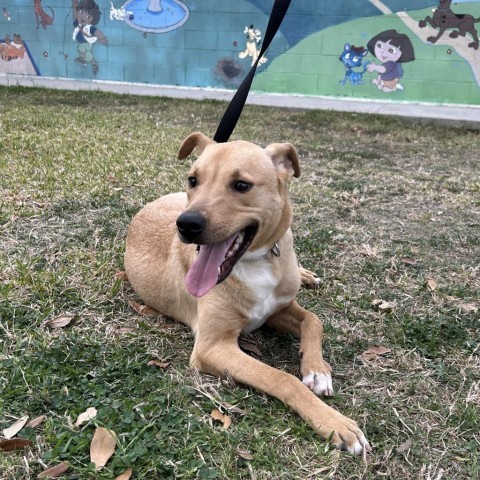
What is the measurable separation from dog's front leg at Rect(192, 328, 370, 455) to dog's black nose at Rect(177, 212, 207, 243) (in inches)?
24.2

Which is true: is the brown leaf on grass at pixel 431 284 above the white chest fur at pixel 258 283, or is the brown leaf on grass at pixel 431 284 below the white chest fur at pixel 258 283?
below

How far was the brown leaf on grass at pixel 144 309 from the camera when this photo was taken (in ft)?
11.0

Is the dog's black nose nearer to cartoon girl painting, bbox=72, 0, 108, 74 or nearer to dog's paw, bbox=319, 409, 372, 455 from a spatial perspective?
dog's paw, bbox=319, 409, 372, 455

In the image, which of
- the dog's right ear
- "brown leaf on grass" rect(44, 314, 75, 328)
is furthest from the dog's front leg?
the dog's right ear

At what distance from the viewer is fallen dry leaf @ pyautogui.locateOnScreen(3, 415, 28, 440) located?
Result: 2.15 meters

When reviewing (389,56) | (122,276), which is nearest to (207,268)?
(122,276)

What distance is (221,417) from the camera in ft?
7.72

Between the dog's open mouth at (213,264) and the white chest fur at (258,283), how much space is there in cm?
19

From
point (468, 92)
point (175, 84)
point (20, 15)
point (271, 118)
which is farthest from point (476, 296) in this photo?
point (20, 15)

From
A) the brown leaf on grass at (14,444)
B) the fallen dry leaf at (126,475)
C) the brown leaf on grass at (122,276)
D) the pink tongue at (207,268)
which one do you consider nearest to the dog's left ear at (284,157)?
the pink tongue at (207,268)

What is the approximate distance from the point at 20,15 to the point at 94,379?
16011 mm

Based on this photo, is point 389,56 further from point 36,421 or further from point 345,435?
point 36,421

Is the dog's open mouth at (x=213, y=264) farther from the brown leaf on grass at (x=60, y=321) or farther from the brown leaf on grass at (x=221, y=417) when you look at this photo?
the brown leaf on grass at (x=60, y=321)

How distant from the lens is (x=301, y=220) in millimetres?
4945
